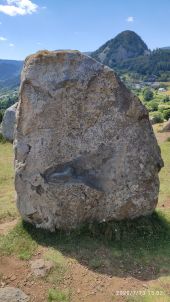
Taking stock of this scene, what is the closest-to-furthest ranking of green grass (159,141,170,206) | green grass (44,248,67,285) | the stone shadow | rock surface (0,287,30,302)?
rock surface (0,287,30,302)
green grass (44,248,67,285)
the stone shadow
green grass (159,141,170,206)

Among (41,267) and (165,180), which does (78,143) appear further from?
(165,180)

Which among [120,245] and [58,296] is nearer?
[58,296]

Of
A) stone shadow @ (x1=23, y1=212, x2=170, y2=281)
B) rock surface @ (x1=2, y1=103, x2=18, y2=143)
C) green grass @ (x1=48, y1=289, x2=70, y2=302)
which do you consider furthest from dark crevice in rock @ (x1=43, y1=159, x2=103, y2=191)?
rock surface @ (x1=2, y1=103, x2=18, y2=143)

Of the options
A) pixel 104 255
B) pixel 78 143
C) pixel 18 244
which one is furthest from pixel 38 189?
pixel 104 255

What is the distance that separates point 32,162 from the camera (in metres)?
12.7

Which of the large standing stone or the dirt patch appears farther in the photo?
the large standing stone

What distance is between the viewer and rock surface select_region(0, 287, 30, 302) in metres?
9.82

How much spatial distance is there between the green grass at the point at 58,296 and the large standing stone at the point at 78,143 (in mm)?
2809

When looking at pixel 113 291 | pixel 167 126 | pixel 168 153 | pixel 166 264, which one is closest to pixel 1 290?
pixel 113 291

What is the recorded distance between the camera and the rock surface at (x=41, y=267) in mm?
10797

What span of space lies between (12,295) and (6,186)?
10105mm

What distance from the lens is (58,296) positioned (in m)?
9.89

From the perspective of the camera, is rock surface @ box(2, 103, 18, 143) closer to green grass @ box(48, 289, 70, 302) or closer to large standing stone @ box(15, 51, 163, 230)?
large standing stone @ box(15, 51, 163, 230)

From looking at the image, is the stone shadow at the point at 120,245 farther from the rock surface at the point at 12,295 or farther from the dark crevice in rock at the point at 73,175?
the rock surface at the point at 12,295
